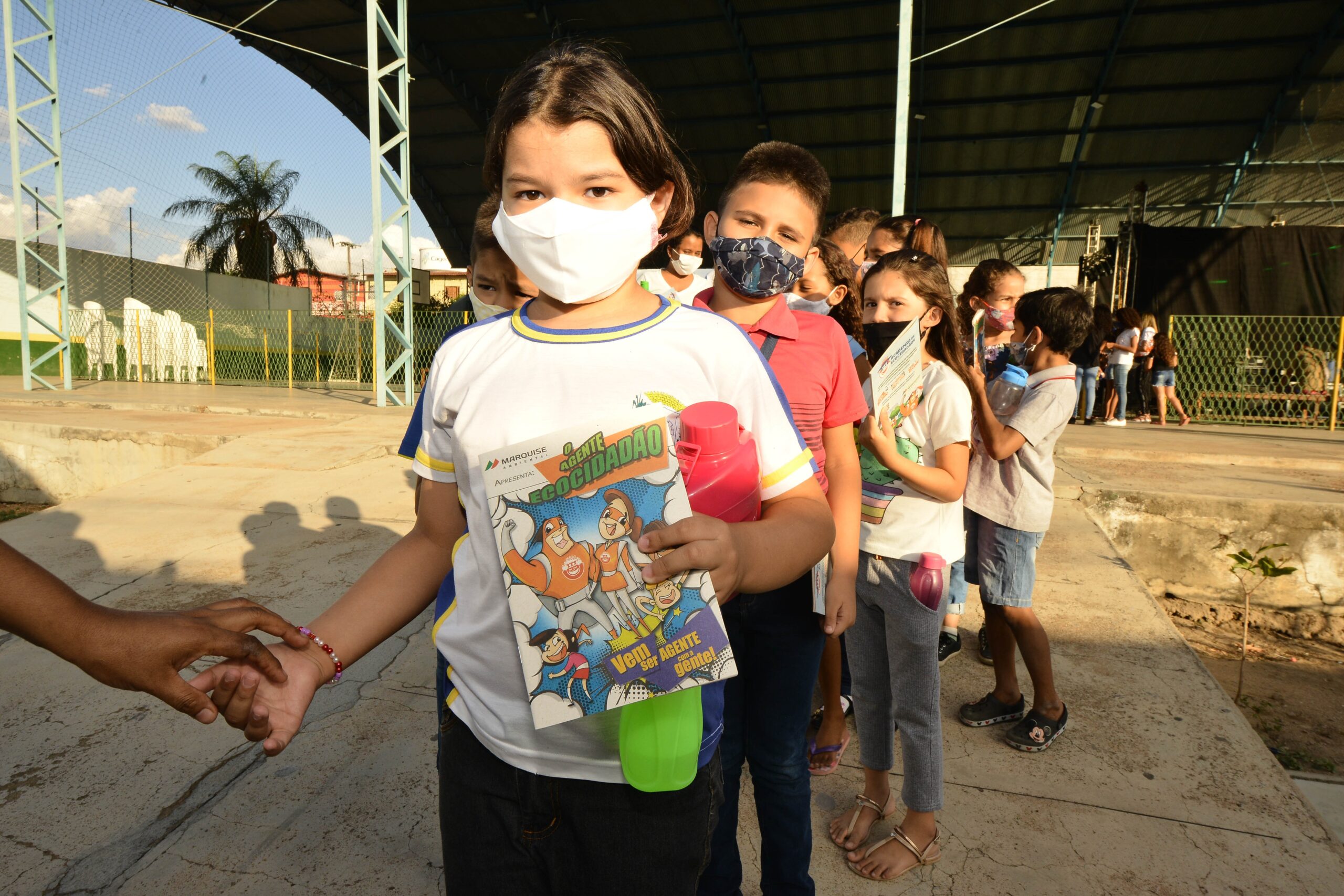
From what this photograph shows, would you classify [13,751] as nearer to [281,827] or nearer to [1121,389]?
[281,827]

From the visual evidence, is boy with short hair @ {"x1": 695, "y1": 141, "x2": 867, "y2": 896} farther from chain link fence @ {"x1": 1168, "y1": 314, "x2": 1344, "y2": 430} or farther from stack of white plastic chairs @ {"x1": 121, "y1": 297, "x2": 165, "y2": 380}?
stack of white plastic chairs @ {"x1": 121, "y1": 297, "x2": 165, "y2": 380}

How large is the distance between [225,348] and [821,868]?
2044 cm

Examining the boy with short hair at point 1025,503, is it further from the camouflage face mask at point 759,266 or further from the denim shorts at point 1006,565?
the camouflage face mask at point 759,266

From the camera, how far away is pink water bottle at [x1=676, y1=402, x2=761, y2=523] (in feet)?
3.04

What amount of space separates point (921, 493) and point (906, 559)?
7.6 inches

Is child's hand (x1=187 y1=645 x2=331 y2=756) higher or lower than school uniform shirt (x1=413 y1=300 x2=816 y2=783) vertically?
lower

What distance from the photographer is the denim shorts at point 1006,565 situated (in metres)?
2.65

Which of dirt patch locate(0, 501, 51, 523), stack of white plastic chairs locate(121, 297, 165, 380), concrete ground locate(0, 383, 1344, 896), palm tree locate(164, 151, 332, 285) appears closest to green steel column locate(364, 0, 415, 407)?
dirt patch locate(0, 501, 51, 523)

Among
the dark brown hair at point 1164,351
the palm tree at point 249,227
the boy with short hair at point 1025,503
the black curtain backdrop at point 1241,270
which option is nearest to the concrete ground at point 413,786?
the boy with short hair at point 1025,503

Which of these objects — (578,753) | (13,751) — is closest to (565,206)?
(578,753)

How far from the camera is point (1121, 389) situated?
10.3m

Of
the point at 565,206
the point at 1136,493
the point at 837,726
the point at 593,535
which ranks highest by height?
the point at 565,206

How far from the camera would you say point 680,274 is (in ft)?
11.4

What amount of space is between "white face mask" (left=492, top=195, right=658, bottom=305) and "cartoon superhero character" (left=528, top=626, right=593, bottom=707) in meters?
0.45
